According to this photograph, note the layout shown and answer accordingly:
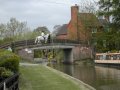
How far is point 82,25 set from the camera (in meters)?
85.9

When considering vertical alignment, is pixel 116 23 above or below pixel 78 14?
below

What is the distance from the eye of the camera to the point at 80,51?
3356 inches

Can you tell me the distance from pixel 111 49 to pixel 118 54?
13155mm

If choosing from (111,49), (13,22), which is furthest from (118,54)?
(13,22)

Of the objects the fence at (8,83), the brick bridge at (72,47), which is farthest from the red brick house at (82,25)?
the fence at (8,83)

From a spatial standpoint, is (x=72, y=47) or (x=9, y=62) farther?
(x=72, y=47)

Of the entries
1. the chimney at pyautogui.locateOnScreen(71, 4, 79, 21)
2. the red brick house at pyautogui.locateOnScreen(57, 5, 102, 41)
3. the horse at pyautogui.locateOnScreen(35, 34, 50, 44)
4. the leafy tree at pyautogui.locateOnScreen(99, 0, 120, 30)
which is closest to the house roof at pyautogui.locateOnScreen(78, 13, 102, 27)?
the red brick house at pyautogui.locateOnScreen(57, 5, 102, 41)

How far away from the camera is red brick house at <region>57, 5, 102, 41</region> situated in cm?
7990

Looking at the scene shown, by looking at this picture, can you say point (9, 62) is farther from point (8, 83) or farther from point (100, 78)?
point (100, 78)

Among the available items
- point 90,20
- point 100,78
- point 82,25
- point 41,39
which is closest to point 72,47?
point 82,25

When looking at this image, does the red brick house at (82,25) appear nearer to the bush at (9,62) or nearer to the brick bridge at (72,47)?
the brick bridge at (72,47)

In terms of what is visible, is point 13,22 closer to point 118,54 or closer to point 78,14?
point 78,14

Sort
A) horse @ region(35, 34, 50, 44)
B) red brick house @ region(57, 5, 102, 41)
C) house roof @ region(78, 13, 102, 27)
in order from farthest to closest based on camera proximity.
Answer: red brick house @ region(57, 5, 102, 41), house roof @ region(78, 13, 102, 27), horse @ region(35, 34, 50, 44)

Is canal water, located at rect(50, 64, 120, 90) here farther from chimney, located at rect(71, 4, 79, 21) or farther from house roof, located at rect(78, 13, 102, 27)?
chimney, located at rect(71, 4, 79, 21)
